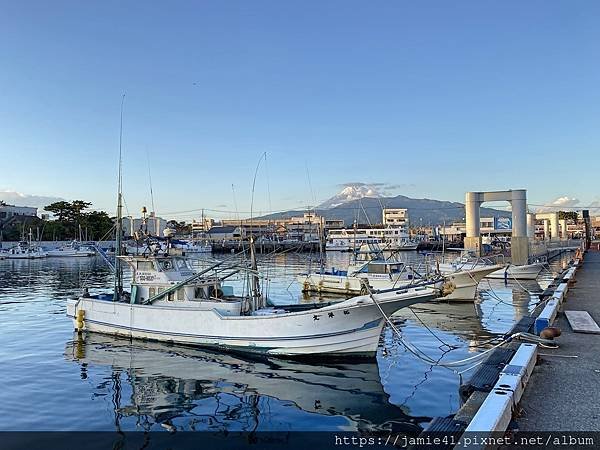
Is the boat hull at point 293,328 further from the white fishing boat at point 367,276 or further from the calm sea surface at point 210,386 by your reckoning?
the white fishing boat at point 367,276

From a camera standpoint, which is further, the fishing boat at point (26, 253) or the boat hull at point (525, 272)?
the fishing boat at point (26, 253)

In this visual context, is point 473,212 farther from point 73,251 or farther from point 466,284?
point 73,251

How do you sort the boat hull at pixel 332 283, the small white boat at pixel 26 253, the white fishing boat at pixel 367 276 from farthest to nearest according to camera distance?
the small white boat at pixel 26 253 → the boat hull at pixel 332 283 → the white fishing boat at pixel 367 276

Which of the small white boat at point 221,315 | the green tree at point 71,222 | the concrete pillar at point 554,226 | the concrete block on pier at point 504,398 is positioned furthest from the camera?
the green tree at point 71,222

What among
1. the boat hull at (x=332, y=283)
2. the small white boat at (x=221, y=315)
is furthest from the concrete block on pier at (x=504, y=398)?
the boat hull at (x=332, y=283)

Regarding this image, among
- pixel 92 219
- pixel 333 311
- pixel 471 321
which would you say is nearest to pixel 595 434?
pixel 333 311

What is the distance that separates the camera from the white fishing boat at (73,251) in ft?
298

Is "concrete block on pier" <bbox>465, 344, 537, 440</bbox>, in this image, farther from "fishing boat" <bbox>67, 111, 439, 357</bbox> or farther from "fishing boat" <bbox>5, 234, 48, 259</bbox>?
"fishing boat" <bbox>5, 234, 48, 259</bbox>

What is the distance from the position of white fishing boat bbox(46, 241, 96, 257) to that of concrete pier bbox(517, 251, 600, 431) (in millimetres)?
92661

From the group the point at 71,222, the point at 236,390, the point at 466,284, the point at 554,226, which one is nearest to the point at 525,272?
the point at 466,284

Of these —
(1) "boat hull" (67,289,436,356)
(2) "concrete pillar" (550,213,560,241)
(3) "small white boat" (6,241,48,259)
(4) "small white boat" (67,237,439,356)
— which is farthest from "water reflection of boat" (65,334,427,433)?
(2) "concrete pillar" (550,213,560,241)

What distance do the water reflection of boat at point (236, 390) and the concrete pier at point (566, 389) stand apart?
9.48 feet

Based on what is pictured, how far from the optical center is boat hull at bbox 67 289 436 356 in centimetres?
1376

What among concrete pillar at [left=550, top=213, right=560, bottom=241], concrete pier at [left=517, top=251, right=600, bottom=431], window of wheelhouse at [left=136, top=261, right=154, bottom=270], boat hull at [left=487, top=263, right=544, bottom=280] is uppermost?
concrete pillar at [left=550, top=213, right=560, bottom=241]
